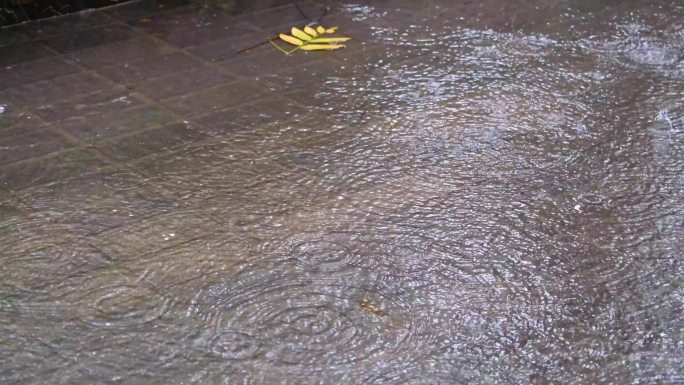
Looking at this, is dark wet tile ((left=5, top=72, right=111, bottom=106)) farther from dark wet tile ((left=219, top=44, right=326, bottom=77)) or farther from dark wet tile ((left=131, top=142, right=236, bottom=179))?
dark wet tile ((left=131, top=142, right=236, bottom=179))

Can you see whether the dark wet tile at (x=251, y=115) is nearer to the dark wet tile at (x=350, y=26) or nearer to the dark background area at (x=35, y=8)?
the dark wet tile at (x=350, y=26)

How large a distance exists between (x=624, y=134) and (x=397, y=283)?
1537 millimetres

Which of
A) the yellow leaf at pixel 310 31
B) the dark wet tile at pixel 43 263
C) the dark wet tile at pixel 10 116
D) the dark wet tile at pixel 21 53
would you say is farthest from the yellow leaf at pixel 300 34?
the dark wet tile at pixel 43 263

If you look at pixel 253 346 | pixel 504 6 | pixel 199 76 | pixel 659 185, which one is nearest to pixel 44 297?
pixel 253 346

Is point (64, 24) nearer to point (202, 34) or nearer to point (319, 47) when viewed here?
point (202, 34)

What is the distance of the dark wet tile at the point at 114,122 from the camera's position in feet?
12.9

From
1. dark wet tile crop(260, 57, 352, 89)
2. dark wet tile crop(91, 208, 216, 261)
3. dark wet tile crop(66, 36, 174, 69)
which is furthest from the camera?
dark wet tile crop(66, 36, 174, 69)

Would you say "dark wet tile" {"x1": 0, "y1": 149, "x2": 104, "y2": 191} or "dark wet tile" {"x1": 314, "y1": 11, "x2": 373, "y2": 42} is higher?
"dark wet tile" {"x1": 314, "y1": 11, "x2": 373, "y2": 42}

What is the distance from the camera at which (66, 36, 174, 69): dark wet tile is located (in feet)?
15.3

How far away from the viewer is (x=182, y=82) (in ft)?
14.5

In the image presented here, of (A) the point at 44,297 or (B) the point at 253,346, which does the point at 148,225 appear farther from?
(B) the point at 253,346

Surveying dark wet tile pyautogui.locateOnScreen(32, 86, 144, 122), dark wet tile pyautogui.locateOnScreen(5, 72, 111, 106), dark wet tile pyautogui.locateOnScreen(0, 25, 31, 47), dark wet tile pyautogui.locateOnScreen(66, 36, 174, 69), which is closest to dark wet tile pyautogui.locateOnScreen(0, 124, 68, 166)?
dark wet tile pyautogui.locateOnScreen(32, 86, 144, 122)

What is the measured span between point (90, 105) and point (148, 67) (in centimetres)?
50

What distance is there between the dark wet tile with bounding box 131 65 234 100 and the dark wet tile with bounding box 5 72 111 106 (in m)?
0.21
